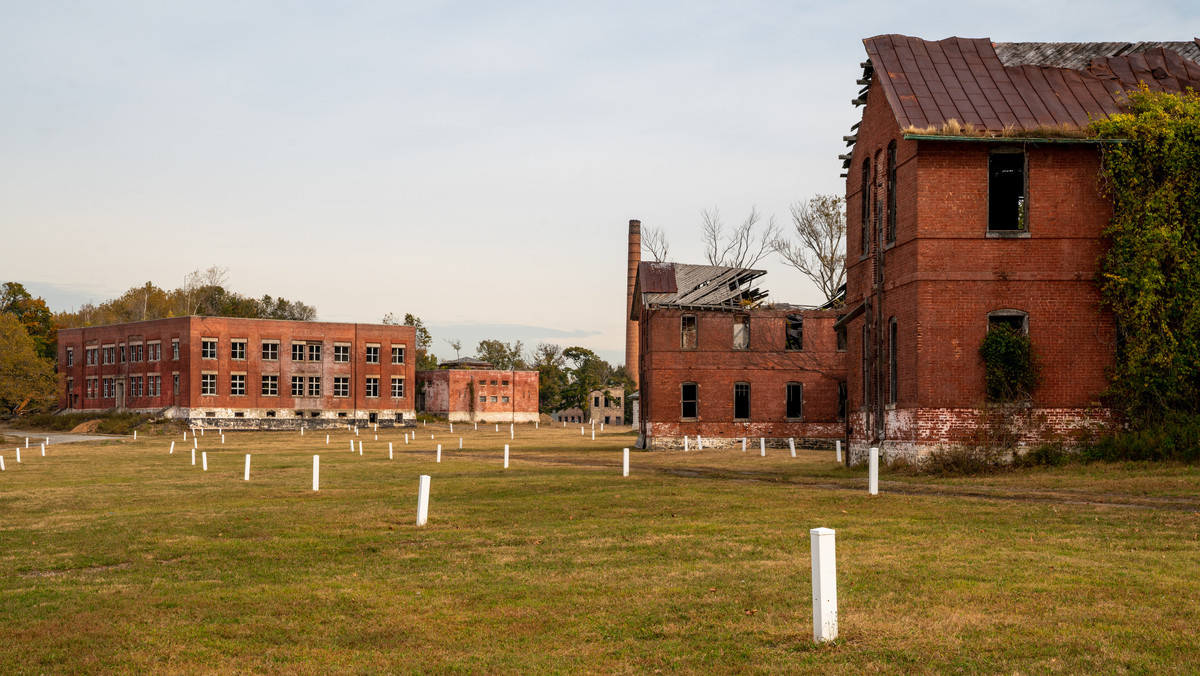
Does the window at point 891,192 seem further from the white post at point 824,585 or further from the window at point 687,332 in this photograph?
the window at point 687,332

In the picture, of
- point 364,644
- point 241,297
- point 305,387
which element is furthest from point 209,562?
point 241,297

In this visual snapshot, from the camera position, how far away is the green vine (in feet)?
81.8

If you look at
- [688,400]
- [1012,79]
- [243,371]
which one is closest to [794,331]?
[688,400]

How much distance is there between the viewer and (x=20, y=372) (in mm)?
94688

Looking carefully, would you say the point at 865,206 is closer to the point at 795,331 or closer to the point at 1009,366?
the point at 1009,366

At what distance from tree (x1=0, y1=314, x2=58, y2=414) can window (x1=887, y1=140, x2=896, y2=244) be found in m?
88.4

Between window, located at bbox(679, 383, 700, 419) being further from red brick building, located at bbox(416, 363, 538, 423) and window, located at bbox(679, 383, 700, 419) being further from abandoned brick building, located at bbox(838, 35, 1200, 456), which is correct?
red brick building, located at bbox(416, 363, 538, 423)

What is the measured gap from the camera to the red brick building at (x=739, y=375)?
168 feet

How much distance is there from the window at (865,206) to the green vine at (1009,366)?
5.34m

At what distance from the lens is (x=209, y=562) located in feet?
43.5

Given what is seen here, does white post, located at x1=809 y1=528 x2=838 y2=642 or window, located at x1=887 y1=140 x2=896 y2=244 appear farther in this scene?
window, located at x1=887 y1=140 x2=896 y2=244

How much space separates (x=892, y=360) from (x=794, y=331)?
1013 inches

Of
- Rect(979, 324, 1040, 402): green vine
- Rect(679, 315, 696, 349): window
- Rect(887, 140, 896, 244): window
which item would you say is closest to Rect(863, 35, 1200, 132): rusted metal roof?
Rect(887, 140, 896, 244): window

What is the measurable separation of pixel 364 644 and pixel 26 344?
10100cm
